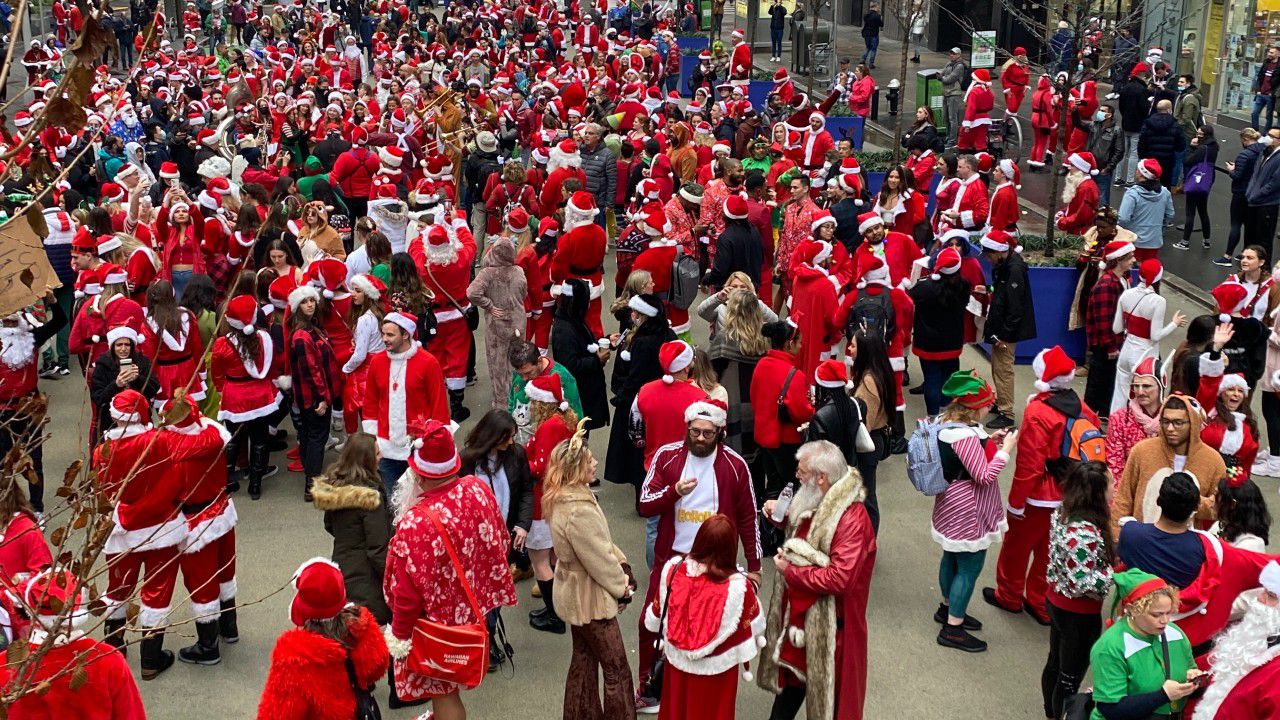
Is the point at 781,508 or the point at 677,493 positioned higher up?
the point at 677,493

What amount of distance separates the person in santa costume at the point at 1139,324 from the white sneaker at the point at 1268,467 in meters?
1.10

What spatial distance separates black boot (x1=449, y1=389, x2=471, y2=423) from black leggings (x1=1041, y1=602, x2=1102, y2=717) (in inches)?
229

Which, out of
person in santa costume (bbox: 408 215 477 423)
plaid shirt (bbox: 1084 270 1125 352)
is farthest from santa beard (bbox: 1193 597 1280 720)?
person in santa costume (bbox: 408 215 477 423)

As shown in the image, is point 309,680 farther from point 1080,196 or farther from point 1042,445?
point 1080,196

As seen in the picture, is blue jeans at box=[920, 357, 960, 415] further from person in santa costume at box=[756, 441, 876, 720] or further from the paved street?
person in santa costume at box=[756, 441, 876, 720]

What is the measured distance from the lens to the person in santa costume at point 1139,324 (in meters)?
9.80

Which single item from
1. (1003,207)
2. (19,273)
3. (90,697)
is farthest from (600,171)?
(19,273)

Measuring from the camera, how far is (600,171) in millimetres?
15289

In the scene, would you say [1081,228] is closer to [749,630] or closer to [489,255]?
[489,255]

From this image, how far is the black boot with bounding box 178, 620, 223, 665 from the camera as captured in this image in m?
7.36

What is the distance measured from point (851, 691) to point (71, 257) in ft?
29.1

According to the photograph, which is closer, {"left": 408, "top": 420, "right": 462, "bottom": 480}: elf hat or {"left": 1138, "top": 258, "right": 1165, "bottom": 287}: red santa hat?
{"left": 408, "top": 420, "right": 462, "bottom": 480}: elf hat

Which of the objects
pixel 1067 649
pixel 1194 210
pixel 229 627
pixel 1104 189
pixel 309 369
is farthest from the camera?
pixel 1104 189

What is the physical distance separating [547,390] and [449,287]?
3219 mm
